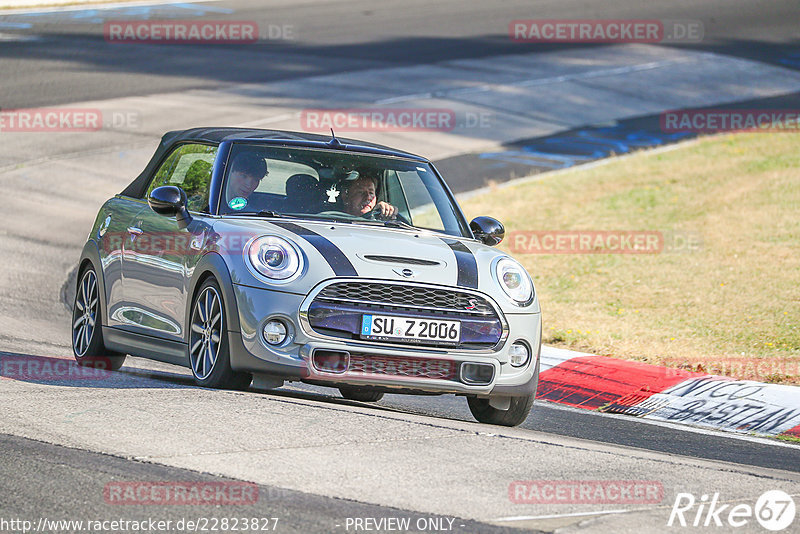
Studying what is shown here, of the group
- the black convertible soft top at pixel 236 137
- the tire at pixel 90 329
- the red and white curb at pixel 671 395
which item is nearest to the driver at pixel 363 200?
the black convertible soft top at pixel 236 137

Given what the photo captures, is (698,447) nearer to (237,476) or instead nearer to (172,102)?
(237,476)

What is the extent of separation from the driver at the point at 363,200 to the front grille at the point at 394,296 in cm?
115

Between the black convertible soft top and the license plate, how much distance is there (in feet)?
5.76

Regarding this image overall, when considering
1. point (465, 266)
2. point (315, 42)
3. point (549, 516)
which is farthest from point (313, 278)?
point (315, 42)

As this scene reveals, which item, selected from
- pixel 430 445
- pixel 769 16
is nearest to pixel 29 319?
pixel 430 445

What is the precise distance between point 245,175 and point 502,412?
7.22 ft

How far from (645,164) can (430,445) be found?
17058 millimetres

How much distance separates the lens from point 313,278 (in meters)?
7.32

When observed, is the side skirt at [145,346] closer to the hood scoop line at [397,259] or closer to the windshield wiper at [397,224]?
the hood scoop line at [397,259]

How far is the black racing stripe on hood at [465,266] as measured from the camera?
24.8 feet

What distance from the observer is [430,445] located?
6.62 metres

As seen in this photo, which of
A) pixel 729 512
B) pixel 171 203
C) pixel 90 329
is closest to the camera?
pixel 729 512

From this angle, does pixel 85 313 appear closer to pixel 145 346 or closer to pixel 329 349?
pixel 145 346

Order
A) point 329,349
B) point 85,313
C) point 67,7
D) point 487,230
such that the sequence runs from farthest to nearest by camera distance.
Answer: point 67,7 < point 85,313 < point 487,230 < point 329,349
